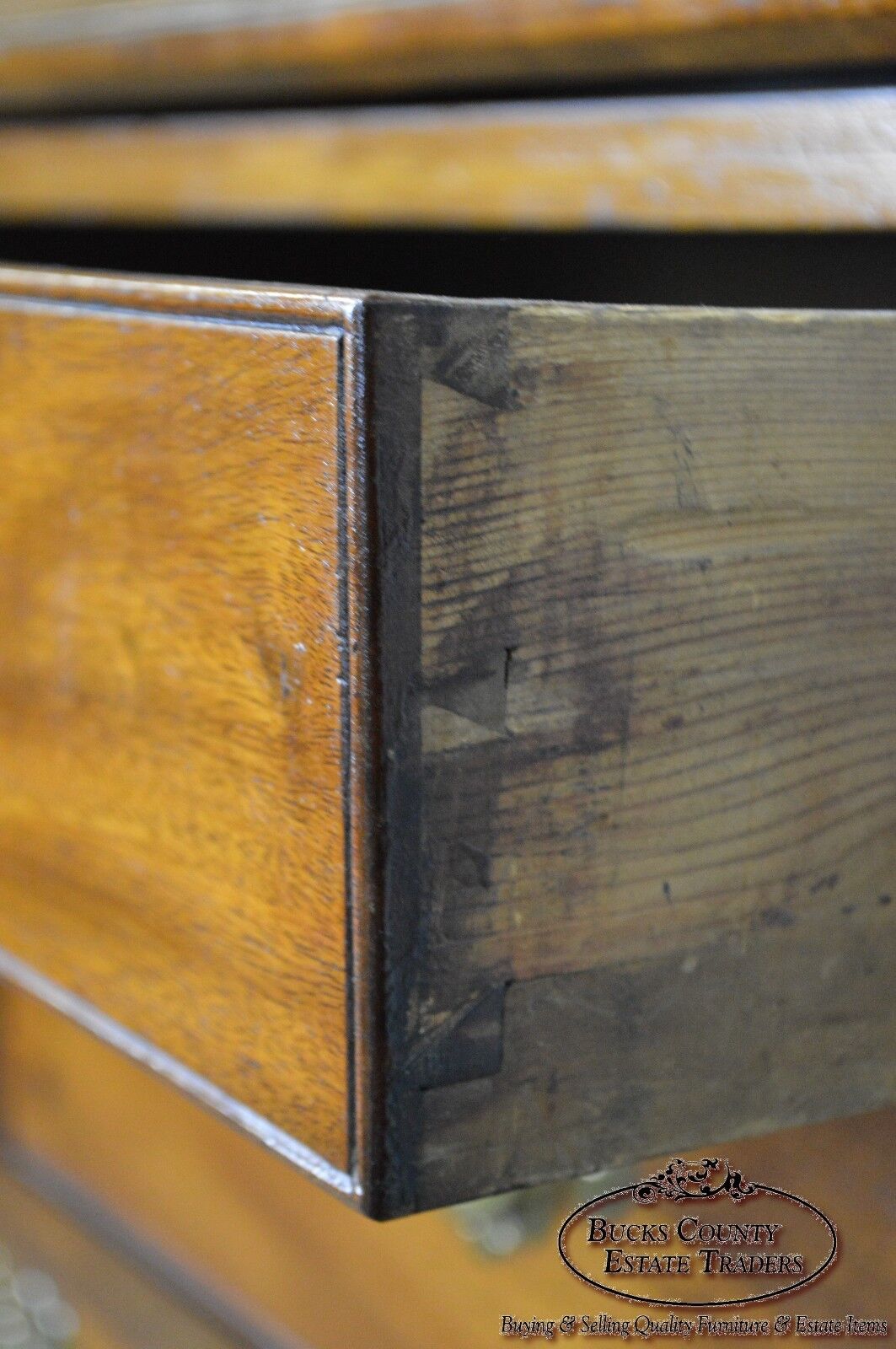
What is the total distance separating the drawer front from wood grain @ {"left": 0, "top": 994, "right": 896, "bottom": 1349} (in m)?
0.13

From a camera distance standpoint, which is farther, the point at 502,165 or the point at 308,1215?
the point at 308,1215

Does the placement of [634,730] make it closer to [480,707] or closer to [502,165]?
[480,707]

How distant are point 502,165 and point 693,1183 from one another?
377 mm

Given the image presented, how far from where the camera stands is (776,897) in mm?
385

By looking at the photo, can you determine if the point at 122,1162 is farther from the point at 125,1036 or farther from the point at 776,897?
the point at 776,897

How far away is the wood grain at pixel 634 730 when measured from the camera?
12.9 inches

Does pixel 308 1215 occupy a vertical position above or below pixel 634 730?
below

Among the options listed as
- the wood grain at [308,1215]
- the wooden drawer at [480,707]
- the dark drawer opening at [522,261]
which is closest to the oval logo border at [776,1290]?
the wood grain at [308,1215]

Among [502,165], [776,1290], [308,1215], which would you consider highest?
[502,165]

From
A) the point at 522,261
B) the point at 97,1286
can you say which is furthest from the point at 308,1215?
the point at 522,261

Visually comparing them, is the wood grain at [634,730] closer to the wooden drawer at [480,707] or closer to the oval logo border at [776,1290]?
the wooden drawer at [480,707]

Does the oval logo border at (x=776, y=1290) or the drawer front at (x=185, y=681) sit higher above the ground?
the drawer front at (x=185, y=681)

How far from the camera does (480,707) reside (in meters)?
0.33

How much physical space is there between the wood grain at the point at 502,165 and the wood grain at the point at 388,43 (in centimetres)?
2
